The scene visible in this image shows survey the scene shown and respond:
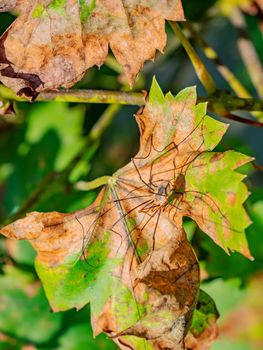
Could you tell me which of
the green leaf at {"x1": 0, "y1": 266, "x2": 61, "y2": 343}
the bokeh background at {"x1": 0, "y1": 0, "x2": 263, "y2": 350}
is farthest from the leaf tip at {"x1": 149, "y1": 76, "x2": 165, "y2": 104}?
the green leaf at {"x1": 0, "y1": 266, "x2": 61, "y2": 343}

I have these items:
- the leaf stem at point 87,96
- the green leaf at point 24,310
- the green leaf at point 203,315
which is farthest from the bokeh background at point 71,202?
the green leaf at point 203,315

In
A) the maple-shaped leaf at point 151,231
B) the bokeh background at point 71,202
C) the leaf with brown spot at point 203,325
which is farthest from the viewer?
the bokeh background at point 71,202

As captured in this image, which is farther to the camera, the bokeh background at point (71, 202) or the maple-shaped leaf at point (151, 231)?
the bokeh background at point (71, 202)

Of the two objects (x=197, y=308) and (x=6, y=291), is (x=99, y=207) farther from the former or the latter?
(x=6, y=291)

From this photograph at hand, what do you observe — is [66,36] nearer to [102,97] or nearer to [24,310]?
[102,97]

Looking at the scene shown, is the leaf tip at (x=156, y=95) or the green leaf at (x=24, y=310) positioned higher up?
the leaf tip at (x=156, y=95)

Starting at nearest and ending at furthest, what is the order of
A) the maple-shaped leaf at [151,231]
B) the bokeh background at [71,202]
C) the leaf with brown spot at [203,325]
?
the maple-shaped leaf at [151,231], the leaf with brown spot at [203,325], the bokeh background at [71,202]

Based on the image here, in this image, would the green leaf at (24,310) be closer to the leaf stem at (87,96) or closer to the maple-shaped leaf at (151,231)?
the maple-shaped leaf at (151,231)

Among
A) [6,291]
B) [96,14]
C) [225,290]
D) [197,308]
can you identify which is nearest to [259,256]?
[225,290]
